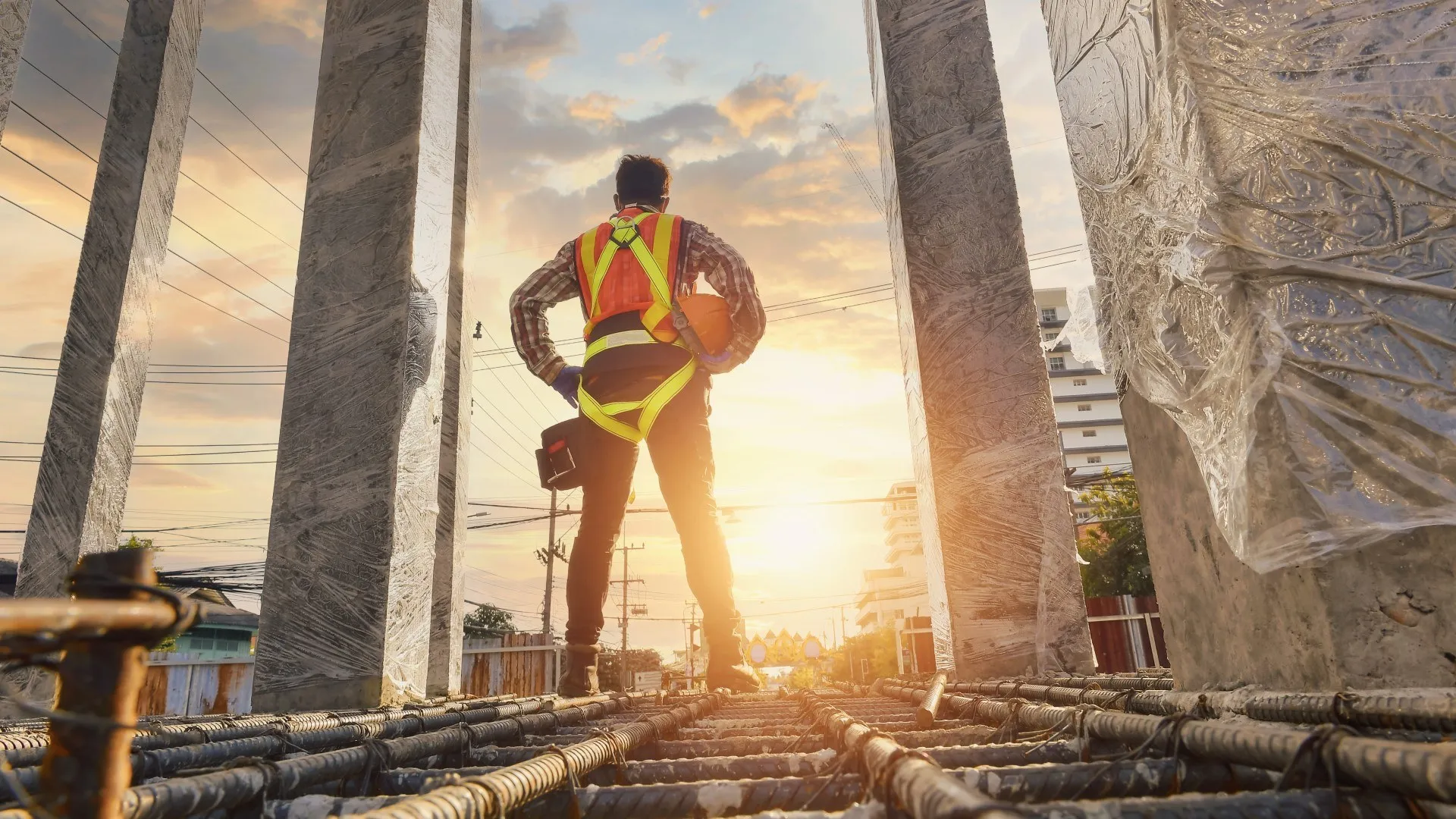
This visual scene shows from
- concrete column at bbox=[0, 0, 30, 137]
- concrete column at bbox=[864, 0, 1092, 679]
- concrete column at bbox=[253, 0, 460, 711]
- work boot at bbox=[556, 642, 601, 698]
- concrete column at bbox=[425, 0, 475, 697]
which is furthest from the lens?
concrete column at bbox=[425, 0, 475, 697]

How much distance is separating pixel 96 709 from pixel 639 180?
4.66 meters

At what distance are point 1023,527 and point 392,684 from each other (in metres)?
3.25

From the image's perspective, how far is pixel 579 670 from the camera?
178 inches

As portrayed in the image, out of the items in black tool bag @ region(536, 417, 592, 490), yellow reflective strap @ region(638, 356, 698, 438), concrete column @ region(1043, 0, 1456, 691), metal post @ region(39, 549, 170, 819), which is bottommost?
metal post @ region(39, 549, 170, 819)

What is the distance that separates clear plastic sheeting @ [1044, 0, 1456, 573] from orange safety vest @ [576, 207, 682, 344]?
3.02 meters

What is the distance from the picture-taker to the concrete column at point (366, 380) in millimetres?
3852

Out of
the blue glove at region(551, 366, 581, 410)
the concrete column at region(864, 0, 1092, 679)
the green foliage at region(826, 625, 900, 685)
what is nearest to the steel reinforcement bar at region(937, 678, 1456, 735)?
the concrete column at region(864, 0, 1092, 679)

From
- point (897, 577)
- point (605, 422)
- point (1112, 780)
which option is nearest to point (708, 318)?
point (605, 422)

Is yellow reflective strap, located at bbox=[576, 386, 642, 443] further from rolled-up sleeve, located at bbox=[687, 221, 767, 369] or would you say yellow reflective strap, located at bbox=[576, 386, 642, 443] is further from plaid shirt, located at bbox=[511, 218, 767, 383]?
rolled-up sleeve, located at bbox=[687, 221, 767, 369]

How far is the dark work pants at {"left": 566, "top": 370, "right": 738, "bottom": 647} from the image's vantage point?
4.52 m

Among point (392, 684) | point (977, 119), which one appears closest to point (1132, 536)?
point (977, 119)

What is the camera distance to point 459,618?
5758mm

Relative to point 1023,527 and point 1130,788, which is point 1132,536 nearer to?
point 1023,527

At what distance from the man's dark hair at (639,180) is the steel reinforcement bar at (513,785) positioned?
3.72 m
